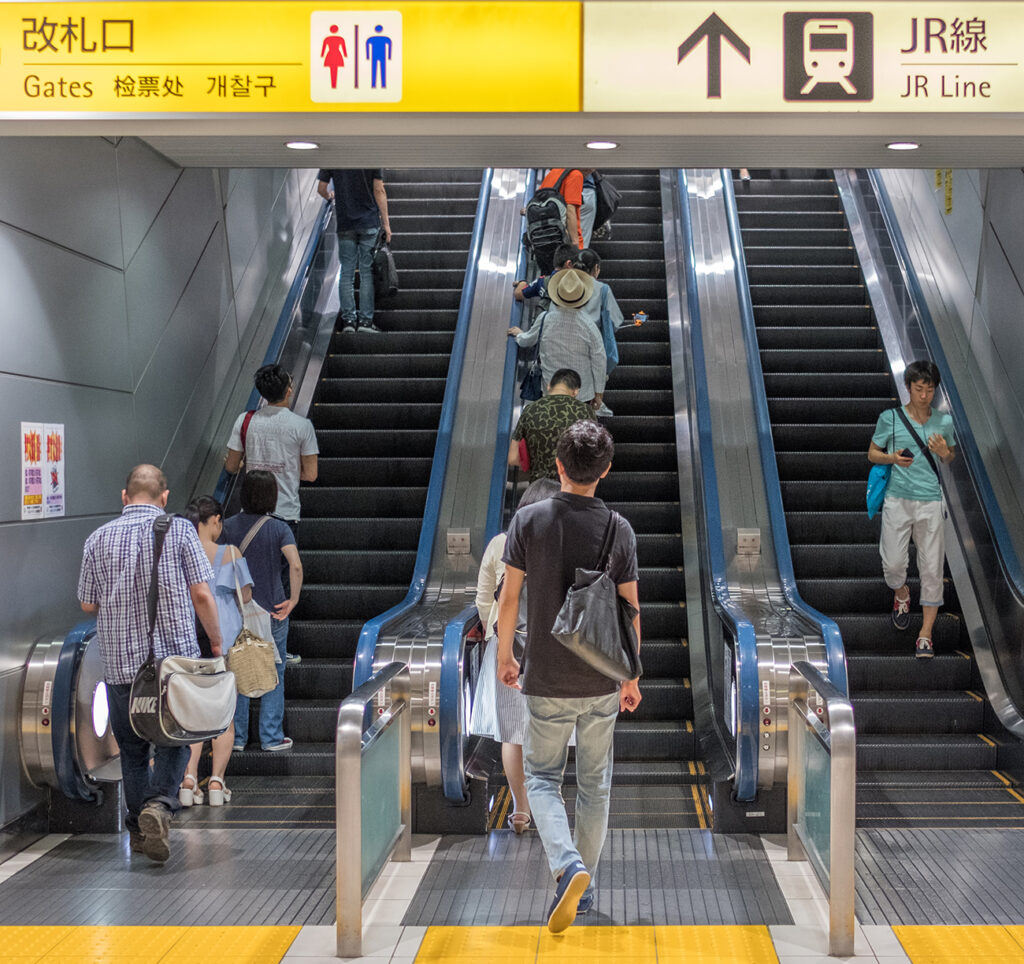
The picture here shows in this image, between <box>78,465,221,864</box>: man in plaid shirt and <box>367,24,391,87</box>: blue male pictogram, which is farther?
<box>78,465,221,864</box>: man in plaid shirt

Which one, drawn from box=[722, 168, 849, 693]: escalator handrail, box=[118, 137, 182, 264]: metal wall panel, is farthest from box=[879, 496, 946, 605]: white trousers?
box=[118, 137, 182, 264]: metal wall panel

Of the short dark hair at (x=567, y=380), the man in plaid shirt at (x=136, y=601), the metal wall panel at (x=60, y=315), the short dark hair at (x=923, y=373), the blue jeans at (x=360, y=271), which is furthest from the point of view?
the blue jeans at (x=360, y=271)

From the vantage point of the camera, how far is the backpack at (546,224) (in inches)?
395

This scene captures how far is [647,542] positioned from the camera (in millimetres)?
8375

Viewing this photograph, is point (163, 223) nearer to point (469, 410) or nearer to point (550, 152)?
point (469, 410)

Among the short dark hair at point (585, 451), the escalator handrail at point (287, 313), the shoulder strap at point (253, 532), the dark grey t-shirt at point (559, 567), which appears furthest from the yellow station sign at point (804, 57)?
the escalator handrail at point (287, 313)

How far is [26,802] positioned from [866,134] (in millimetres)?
4623

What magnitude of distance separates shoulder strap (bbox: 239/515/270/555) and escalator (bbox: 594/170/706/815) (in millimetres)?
2282

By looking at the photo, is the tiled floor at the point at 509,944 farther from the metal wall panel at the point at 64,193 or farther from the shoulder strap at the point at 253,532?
the metal wall panel at the point at 64,193

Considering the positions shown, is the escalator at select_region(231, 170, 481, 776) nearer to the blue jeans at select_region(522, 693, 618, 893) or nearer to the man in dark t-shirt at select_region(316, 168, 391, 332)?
the man in dark t-shirt at select_region(316, 168, 391, 332)

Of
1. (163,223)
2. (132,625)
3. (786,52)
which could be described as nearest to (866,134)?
(786,52)

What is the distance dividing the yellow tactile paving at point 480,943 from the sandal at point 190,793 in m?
2.25

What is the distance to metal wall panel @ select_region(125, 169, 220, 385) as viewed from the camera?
746cm

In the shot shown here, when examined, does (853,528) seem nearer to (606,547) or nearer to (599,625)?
(606,547)
